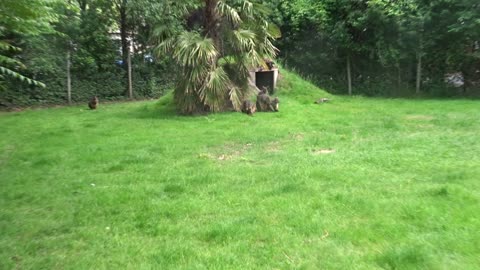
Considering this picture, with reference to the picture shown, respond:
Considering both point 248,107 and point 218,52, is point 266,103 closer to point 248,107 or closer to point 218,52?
point 248,107

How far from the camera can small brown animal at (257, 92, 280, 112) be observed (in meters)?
11.9

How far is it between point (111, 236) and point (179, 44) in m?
7.63

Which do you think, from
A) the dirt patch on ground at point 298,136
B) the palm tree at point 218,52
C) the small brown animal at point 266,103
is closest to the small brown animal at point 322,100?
the small brown animal at point 266,103

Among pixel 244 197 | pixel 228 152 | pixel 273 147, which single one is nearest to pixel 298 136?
pixel 273 147

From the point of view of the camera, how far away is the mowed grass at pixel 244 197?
11.7 feet

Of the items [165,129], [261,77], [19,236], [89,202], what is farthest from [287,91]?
[19,236]

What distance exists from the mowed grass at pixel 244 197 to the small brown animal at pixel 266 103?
2.17 m

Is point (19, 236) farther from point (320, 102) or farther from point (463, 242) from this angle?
point (320, 102)

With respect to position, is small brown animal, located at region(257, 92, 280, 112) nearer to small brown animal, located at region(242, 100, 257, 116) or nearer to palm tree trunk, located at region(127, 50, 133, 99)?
small brown animal, located at region(242, 100, 257, 116)

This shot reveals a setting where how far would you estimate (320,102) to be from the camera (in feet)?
44.0

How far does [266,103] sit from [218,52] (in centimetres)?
166

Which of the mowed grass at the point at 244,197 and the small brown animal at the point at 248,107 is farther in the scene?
the small brown animal at the point at 248,107

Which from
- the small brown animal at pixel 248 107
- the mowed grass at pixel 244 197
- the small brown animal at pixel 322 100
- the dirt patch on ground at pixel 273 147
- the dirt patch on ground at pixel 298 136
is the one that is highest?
the small brown animal at pixel 322 100

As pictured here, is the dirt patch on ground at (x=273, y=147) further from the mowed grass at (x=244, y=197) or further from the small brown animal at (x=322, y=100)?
the small brown animal at (x=322, y=100)
